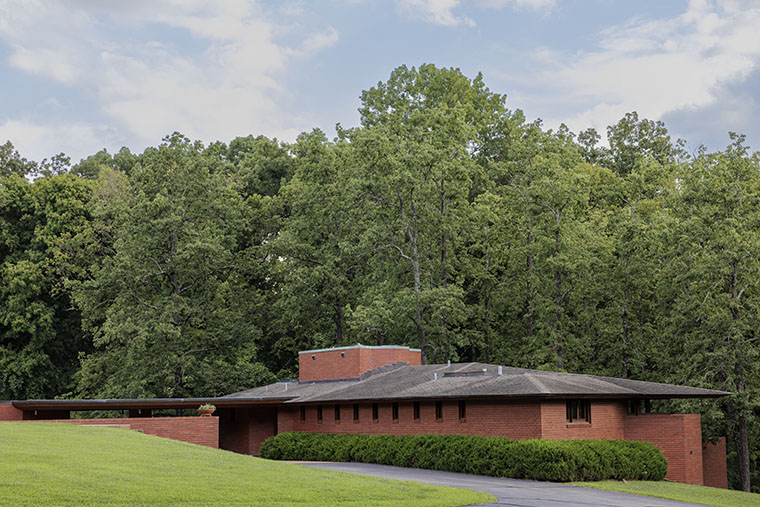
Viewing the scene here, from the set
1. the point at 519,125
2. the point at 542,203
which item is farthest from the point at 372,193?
the point at 519,125

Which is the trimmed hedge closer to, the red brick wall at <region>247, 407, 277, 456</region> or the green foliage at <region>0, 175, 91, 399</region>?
the red brick wall at <region>247, 407, 277, 456</region>

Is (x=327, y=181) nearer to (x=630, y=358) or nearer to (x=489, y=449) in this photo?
(x=630, y=358)

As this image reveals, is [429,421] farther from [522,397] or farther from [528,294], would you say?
[528,294]

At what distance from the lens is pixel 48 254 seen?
57969 millimetres

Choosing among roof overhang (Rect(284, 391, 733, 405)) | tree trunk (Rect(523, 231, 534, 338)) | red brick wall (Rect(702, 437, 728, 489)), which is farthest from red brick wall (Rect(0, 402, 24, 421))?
red brick wall (Rect(702, 437, 728, 489))

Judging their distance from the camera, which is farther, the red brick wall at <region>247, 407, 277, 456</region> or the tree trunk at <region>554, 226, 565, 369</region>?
the tree trunk at <region>554, 226, 565, 369</region>

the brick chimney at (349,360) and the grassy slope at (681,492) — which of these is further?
the brick chimney at (349,360)

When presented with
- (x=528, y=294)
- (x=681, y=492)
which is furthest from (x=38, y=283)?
(x=681, y=492)

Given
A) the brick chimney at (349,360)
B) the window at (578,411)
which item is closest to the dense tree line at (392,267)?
the brick chimney at (349,360)

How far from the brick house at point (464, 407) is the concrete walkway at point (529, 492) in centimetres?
315

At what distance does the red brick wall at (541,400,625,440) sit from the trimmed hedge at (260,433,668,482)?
1.12 m

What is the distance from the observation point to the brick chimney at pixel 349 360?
4231 cm

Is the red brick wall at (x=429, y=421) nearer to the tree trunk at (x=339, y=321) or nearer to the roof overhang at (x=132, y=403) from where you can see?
the roof overhang at (x=132, y=403)

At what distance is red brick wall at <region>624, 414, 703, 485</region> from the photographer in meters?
31.8
